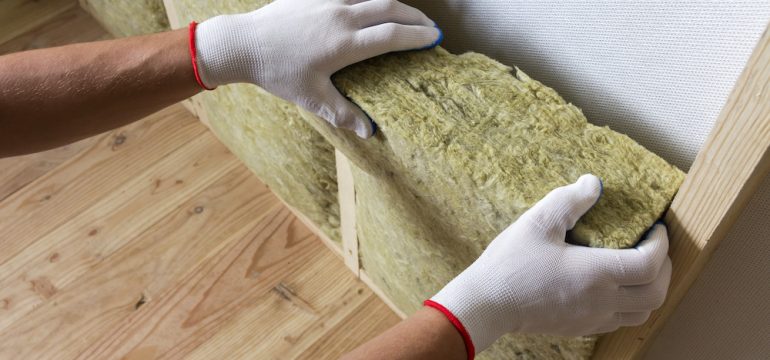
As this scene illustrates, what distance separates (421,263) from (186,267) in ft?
2.11

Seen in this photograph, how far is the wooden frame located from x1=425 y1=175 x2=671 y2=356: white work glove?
1.4 inches

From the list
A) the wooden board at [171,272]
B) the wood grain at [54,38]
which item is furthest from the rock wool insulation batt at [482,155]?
the wood grain at [54,38]

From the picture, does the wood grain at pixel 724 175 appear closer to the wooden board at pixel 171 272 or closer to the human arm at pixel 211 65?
the human arm at pixel 211 65

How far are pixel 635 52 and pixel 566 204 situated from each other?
0.22m

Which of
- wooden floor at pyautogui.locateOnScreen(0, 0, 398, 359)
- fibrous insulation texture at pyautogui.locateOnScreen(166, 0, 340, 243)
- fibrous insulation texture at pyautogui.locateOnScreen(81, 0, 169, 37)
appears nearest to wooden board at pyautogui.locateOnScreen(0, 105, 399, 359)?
wooden floor at pyautogui.locateOnScreen(0, 0, 398, 359)

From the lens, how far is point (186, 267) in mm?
1478

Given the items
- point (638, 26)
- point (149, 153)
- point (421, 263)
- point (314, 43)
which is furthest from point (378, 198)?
point (149, 153)

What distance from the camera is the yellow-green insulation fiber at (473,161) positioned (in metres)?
0.76

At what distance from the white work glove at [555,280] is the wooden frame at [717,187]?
3cm

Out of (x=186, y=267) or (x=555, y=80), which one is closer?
(x=555, y=80)

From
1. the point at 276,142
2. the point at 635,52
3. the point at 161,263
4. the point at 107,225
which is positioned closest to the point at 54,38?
the point at 107,225

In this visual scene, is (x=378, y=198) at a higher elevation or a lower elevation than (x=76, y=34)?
higher

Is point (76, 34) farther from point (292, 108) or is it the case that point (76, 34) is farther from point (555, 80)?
point (555, 80)

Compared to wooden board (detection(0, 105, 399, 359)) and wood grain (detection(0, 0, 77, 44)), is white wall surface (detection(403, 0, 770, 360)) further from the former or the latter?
wood grain (detection(0, 0, 77, 44))
